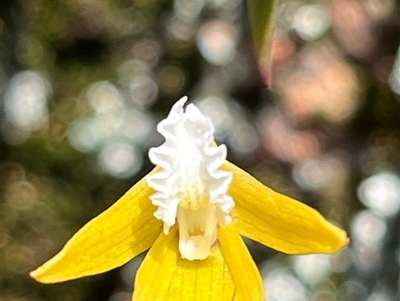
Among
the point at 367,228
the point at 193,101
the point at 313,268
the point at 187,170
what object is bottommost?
the point at 313,268

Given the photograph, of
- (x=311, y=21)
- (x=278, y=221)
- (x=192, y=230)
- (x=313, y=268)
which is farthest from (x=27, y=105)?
(x=278, y=221)

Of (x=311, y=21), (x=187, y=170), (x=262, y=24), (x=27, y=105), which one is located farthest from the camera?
(x=27, y=105)

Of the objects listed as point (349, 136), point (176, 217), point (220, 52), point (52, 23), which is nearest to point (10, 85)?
point (52, 23)

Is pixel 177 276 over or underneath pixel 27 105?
over

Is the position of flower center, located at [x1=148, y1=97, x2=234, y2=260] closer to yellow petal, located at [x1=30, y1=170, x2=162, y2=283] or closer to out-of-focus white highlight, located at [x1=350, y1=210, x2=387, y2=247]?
yellow petal, located at [x1=30, y1=170, x2=162, y2=283]

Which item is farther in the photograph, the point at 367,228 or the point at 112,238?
the point at 367,228

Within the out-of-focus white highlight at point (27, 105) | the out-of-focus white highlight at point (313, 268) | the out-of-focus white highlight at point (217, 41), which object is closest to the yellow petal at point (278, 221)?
the out-of-focus white highlight at point (217, 41)

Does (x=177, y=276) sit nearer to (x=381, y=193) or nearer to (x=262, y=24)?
(x=262, y=24)
